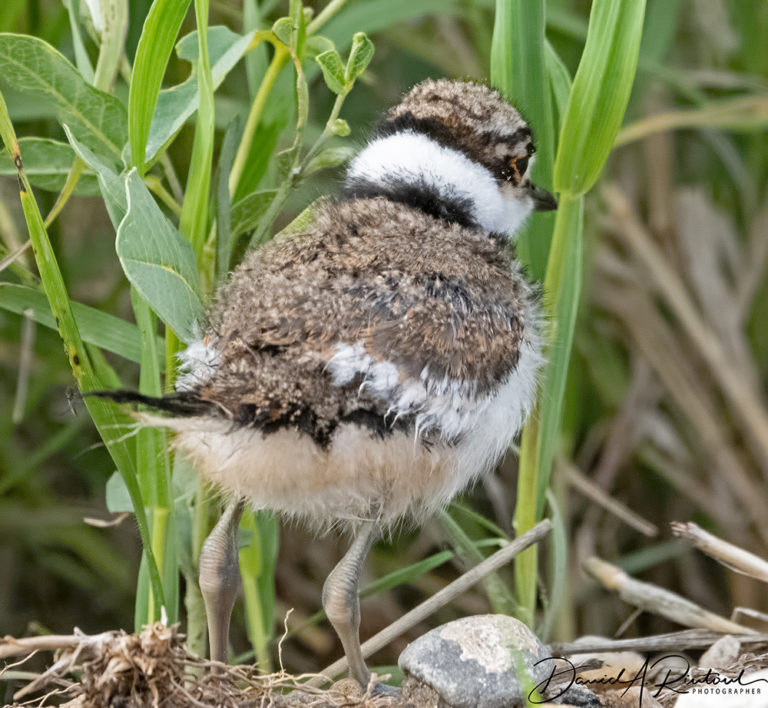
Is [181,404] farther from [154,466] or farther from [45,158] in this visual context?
[45,158]

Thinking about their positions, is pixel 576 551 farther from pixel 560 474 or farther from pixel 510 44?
pixel 510 44

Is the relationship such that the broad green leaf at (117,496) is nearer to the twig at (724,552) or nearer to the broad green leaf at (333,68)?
the broad green leaf at (333,68)

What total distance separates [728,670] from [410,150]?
2.43ft

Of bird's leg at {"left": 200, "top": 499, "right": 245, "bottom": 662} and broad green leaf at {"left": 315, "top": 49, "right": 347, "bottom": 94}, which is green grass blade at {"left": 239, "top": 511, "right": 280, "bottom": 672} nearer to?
bird's leg at {"left": 200, "top": 499, "right": 245, "bottom": 662}

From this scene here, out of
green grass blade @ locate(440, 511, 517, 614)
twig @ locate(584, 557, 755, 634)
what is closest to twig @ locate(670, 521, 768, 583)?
twig @ locate(584, 557, 755, 634)

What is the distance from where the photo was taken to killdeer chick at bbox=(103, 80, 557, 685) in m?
0.93

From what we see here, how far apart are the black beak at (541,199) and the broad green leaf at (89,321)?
0.53 m

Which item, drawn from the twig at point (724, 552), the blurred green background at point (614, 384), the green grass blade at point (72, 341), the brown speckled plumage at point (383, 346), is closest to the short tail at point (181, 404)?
the brown speckled plumage at point (383, 346)

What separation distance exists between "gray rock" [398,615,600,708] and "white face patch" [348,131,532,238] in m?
0.48

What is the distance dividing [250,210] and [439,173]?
258 mm

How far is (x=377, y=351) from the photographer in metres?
0.94

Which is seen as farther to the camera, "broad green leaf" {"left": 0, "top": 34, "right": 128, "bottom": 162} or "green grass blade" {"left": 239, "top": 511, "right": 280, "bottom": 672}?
"green grass blade" {"left": 239, "top": 511, "right": 280, "bottom": 672}

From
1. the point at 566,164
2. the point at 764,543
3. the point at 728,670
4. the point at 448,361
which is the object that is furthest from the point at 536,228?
the point at 764,543

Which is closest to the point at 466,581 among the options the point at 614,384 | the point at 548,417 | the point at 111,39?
the point at 548,417
